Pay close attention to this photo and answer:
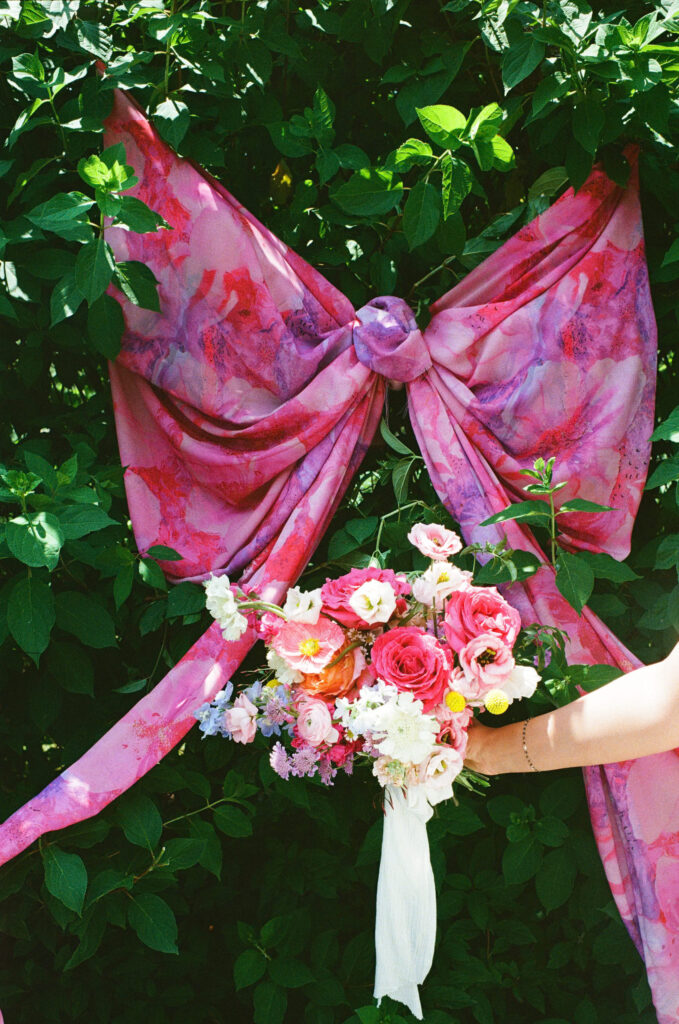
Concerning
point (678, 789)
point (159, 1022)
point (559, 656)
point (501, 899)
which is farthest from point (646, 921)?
point (159, 1022)

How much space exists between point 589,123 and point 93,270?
34.8 inches

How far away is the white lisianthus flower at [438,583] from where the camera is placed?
4.56 feet

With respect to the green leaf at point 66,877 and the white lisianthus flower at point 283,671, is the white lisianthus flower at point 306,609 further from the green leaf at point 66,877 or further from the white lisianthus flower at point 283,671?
the green leaf at point 66,877

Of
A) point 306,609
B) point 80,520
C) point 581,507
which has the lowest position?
point 581,507

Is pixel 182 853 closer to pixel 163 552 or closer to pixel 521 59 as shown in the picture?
pixel 163 552

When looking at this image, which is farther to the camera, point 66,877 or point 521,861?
point 521,861

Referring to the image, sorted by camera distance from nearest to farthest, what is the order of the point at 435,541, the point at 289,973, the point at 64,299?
the point at 435,541 → the point at 64,299 → the point at 289,973

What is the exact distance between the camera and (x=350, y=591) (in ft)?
4.54

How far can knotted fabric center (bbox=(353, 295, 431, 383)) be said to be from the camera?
1700 mm

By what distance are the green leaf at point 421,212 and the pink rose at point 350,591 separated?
0.61 metres

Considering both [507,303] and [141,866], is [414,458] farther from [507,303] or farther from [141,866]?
[141,866]

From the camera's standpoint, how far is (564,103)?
1.63 meters

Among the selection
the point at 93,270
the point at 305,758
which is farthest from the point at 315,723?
the point at 93,270

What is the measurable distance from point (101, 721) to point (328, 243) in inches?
41.8
